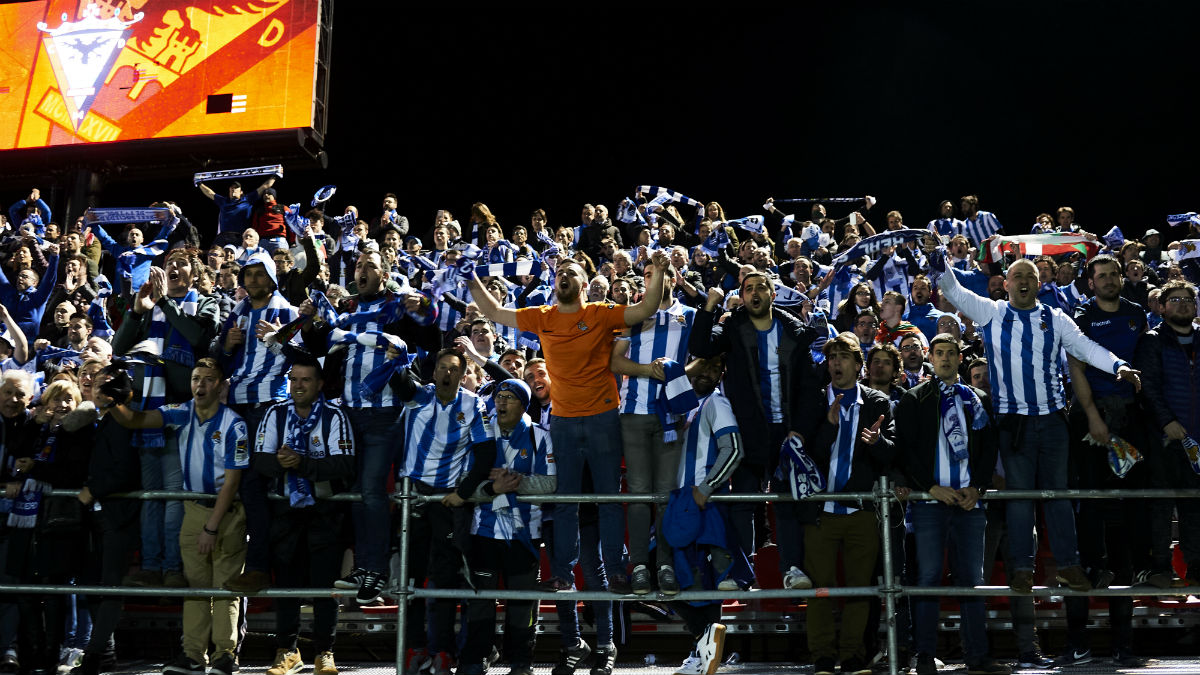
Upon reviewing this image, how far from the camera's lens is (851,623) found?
243 inches

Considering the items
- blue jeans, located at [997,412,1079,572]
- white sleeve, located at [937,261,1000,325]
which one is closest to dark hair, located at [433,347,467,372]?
white sleeve, located at [937,261,1000,325]

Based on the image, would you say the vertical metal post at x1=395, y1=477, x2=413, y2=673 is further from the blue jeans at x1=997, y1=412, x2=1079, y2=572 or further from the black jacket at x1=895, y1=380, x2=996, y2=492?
the blue jeans at x1=997, y1=412, x2=1079, y2=572

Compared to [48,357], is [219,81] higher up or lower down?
higher up

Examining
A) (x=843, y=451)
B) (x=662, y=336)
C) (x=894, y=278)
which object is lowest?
(x=843, y=451)

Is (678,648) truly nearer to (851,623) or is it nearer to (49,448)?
(851,623)

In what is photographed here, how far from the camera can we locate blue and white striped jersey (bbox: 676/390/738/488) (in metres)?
6.21

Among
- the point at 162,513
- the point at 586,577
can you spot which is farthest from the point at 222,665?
the point at 586,577

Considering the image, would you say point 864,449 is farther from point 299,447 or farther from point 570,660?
point 299,447

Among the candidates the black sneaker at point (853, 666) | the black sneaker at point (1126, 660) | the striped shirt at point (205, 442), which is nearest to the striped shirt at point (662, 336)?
the black sneaker at point (853, 666)

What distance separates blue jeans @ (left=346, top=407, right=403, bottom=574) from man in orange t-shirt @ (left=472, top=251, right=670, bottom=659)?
1007mm

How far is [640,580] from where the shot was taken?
606 cm

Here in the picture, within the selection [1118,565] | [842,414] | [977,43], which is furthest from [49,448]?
[977,43]

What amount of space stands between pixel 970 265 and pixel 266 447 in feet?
28.0

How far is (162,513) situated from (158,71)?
16.6 metres
